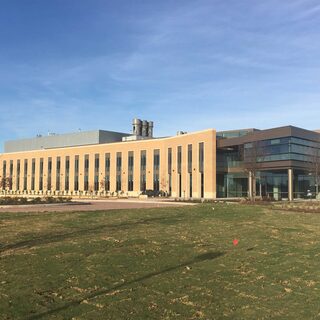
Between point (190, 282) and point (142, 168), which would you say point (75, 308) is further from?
point (142, 168)

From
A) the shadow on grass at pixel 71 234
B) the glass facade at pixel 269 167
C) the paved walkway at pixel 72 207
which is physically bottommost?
the shadow on grass at pixel 71 234

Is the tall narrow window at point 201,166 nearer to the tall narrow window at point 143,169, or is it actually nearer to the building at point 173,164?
the building at point 173,164

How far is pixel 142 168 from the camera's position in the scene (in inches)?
3351

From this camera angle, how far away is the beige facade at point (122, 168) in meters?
71.4

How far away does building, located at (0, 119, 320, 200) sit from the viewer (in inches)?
2338

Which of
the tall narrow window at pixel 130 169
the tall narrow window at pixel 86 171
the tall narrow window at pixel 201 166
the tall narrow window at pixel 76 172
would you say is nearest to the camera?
the tall narrow window at pixel 201 166

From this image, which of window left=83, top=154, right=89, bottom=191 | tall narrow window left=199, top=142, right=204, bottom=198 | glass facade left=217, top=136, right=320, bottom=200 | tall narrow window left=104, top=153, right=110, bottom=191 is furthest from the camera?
window left=83, top=154, right=89, bottom=191

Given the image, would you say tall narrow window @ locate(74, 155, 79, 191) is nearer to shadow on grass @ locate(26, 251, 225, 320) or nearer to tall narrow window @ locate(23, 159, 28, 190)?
tall narrow window @ locate(23, 159, 28, 190)

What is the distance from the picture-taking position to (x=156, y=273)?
375 inches

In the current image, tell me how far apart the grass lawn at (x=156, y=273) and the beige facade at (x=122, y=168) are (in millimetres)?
54367

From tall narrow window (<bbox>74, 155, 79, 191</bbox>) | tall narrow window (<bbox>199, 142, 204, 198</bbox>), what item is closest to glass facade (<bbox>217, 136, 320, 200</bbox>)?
tall narrow window (<bbox>199, 142, 204, 198</bbox>)

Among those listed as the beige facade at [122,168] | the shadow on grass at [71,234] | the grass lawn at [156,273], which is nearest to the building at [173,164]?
the beige facade at [122,168]

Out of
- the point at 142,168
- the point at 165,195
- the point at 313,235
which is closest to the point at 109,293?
the point at 313,235

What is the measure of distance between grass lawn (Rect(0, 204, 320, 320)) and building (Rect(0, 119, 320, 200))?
3960cm
